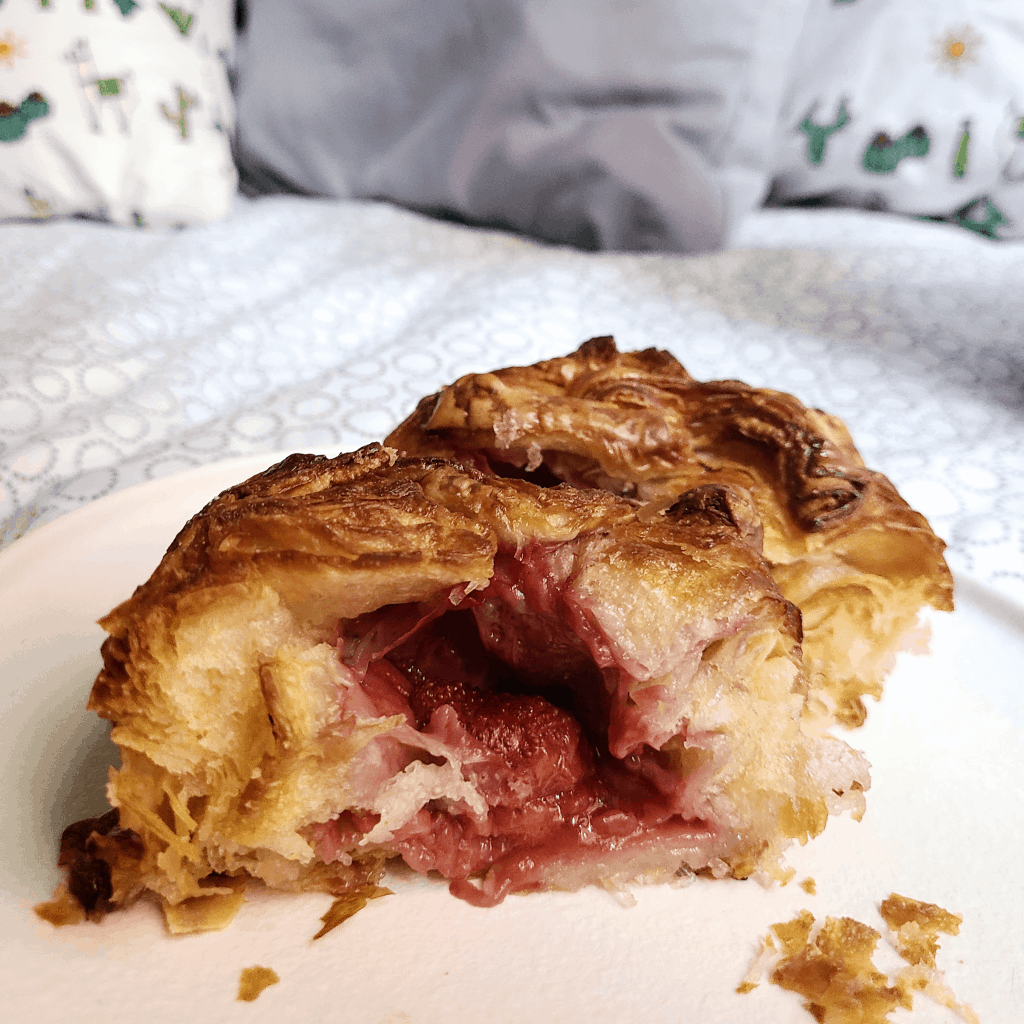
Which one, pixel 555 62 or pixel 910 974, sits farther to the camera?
pixel 555 62

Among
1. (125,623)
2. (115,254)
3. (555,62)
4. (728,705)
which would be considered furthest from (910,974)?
(555,62)

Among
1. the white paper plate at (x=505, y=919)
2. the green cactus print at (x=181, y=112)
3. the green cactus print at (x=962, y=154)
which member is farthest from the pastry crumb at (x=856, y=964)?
the green cactus print at (x=962, y=154)

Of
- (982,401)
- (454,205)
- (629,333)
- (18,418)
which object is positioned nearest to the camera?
(18,418)

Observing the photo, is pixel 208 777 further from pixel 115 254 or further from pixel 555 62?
pixel 555 62

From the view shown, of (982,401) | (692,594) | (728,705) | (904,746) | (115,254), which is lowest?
(115,254)

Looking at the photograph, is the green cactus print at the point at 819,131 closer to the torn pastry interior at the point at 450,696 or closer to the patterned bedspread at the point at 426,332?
the patterned bedspread at the point at 426,332

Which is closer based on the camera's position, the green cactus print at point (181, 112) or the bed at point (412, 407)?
the bed at point (412, 407)

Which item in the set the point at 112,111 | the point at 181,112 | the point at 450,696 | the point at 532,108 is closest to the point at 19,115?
the point at 112,111
